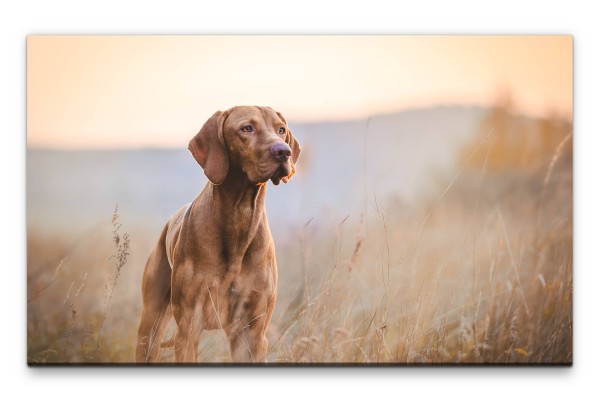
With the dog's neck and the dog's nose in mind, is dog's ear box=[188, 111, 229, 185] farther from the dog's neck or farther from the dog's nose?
the dog's nose

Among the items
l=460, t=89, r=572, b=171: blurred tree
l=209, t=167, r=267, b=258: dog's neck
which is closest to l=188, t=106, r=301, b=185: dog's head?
l=209, t=167, r=267, b=258: dog's neck

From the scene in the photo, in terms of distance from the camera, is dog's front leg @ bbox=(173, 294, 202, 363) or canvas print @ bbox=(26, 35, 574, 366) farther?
canvas print @ bbox=(26, 35, 574, 366)

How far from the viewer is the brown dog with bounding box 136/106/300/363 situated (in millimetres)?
5953

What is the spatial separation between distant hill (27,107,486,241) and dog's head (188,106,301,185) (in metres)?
0.19

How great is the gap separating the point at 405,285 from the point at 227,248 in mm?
1005

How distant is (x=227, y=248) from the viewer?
6004mm

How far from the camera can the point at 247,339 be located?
20.0ft

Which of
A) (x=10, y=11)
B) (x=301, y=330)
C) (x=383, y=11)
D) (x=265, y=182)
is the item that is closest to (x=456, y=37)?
(x=383, y=11)

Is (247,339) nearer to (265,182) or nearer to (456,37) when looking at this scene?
(265,182)

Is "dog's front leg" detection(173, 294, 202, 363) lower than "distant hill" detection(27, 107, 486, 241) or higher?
lower

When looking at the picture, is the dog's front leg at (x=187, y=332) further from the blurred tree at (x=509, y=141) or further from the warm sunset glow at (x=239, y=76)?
the blurred tree at (x=509, y=141)

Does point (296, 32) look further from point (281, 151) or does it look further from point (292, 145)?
point (281, 151)

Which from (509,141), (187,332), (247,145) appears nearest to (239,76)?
(247,145)

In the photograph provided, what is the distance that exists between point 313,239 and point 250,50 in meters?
1.07
